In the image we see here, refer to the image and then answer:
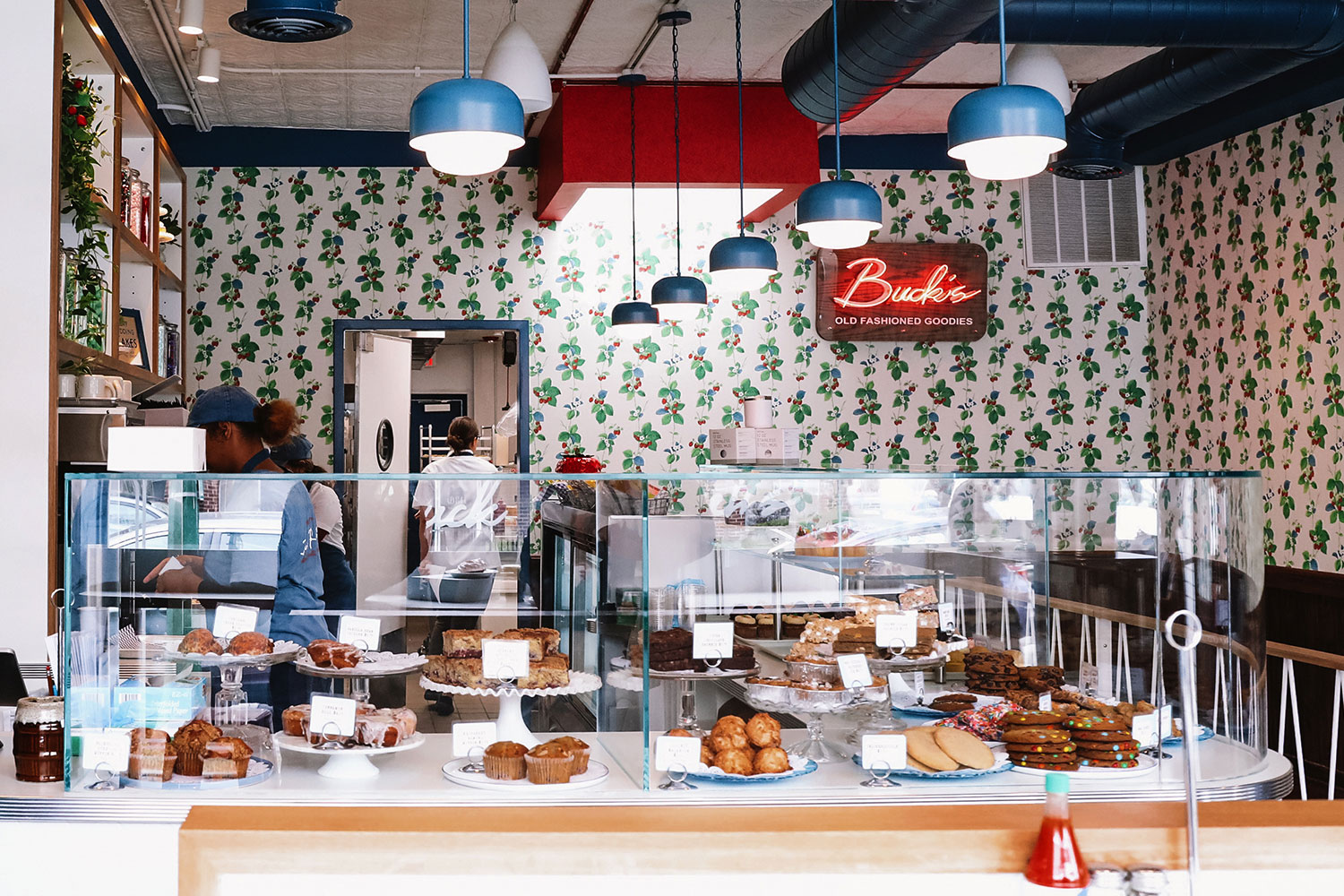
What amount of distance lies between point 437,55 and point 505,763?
15.1ft

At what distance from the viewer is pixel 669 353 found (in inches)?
292

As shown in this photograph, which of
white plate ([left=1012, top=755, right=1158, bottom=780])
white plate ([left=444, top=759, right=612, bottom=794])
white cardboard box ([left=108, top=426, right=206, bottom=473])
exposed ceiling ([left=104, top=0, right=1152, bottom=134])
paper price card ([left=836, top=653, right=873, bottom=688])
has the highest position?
exposed ceiling ([left=104, top=0, right=1152, bottom=134])

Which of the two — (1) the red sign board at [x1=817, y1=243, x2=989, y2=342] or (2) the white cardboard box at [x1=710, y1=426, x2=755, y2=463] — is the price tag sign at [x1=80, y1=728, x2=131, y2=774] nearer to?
(2) the white cardboard box at [x1=710, y1=426, x2=755, y2=463]

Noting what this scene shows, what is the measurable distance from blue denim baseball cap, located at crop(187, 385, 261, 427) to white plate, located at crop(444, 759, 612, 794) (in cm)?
120

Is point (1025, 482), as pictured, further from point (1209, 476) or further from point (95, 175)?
point (95, 175)

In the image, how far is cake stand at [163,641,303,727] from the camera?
8.12ft

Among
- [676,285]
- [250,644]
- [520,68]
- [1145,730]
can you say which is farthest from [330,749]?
[676,285]

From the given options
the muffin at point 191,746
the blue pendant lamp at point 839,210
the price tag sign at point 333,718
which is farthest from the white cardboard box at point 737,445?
the muffin at point 191,746

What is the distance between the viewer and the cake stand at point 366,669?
8.52 ft

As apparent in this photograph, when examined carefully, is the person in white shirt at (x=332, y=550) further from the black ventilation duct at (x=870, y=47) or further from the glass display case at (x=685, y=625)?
the black ventilation duct at (x=870, y=47)

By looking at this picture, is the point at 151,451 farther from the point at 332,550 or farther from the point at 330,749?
the point at 330,749

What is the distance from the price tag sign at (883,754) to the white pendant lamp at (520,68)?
2.73 m

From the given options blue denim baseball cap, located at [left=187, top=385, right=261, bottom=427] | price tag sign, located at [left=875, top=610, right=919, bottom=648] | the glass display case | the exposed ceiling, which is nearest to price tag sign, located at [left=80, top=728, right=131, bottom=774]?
the glass display case

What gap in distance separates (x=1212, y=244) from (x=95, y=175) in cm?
596
